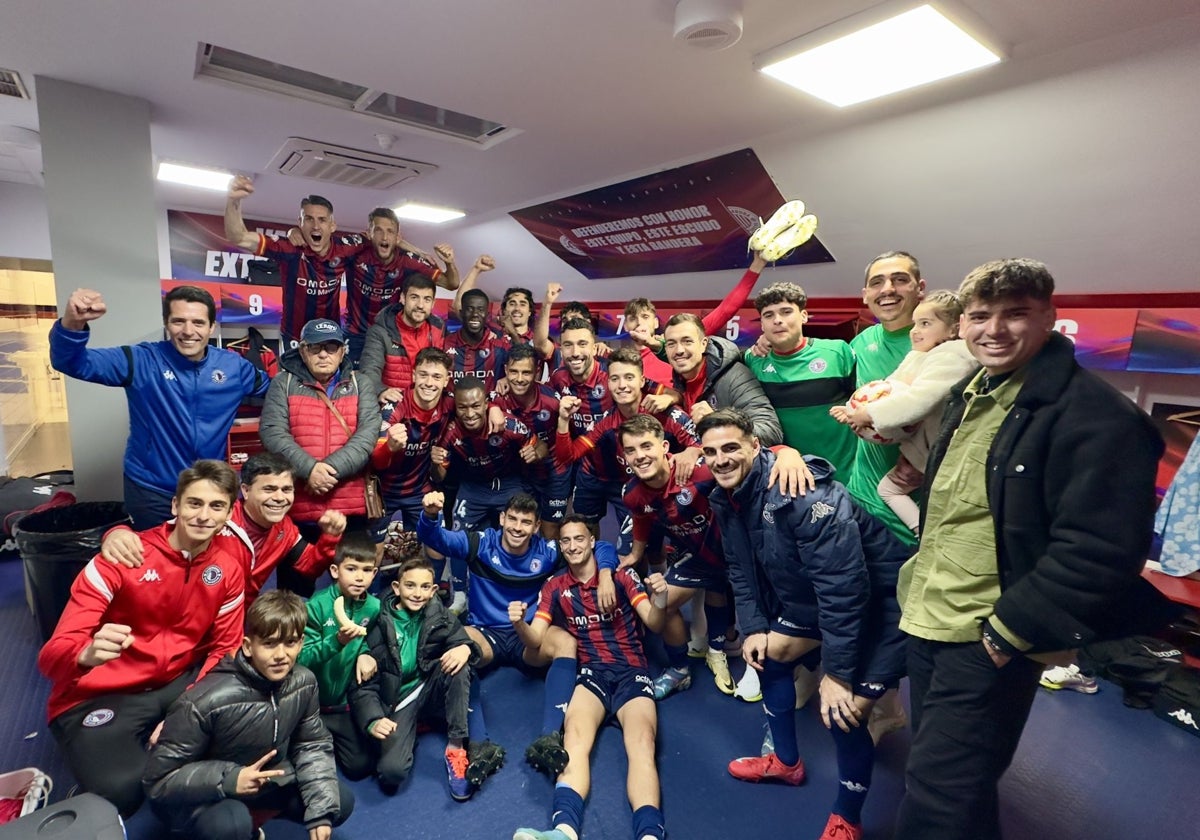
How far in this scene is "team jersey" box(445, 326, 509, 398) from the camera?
4.07 metres

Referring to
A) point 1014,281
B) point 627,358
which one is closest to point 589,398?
point 627,358

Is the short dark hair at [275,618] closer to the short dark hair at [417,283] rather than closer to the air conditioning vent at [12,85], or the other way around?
the short dark hair at [417,283]

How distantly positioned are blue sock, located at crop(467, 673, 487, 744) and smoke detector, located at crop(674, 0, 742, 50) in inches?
112

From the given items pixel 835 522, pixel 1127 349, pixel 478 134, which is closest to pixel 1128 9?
pixel 1127 349

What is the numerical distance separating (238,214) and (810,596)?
11.6 ft

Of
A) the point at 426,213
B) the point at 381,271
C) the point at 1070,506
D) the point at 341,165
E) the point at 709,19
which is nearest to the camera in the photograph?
the point at 1070,506

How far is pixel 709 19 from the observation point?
226 cm

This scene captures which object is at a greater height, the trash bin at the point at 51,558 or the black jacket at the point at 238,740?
the trash bin at the point at 51,558

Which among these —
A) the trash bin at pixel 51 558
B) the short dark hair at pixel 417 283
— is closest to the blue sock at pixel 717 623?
the short dark hair at pixel 417 283

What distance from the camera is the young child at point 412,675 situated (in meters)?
2.38

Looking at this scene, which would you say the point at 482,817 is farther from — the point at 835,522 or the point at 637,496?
the point at 835,522

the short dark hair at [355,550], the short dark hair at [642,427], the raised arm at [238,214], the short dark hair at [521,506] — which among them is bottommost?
the short dark hair at [355,550]

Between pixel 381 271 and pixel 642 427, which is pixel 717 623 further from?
pixel 381 271

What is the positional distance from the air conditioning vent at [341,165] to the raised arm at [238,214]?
4.24 ft
